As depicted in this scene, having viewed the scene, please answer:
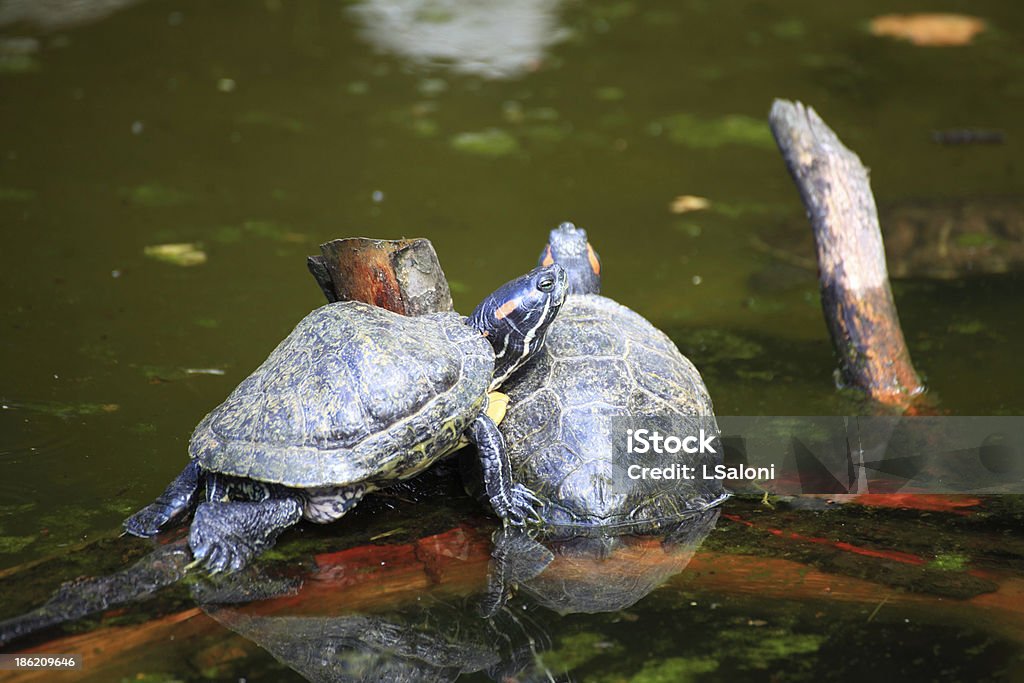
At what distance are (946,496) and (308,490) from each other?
209 cm

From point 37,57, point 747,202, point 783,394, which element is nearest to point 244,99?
point 37,57

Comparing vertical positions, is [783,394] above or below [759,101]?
below

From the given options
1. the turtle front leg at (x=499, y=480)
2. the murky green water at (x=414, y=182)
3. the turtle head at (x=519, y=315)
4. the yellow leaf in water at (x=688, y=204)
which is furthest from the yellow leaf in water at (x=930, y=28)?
the turtle front leg at (x=499, y=480)

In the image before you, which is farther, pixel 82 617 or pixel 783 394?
pixel 783 394

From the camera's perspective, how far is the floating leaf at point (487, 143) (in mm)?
6684

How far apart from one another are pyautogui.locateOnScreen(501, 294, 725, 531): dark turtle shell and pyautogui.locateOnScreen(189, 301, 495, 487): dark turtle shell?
258 millimetres

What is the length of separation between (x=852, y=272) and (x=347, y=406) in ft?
7.73

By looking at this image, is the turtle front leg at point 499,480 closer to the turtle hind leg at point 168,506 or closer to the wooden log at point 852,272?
the turtle hind leg at point 168,506

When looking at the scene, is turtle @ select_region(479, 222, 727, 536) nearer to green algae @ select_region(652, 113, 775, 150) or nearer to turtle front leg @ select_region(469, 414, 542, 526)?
turtle front leg @ select_region(469, 414, 542, 526)

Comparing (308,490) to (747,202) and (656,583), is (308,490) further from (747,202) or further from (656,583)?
(747,202)

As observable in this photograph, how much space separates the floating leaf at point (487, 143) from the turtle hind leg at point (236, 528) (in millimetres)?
4055

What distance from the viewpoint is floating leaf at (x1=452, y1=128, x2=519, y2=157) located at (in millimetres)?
6684

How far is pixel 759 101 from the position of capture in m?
7.30

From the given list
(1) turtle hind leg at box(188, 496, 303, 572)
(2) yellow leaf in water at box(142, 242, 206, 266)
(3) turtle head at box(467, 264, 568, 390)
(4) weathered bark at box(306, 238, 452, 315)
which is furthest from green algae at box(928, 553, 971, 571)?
(2) yellow leaf in water at box(142, 242, 206, 266)
